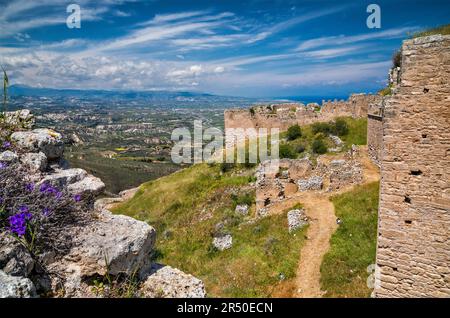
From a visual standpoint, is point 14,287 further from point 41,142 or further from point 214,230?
point 214,230

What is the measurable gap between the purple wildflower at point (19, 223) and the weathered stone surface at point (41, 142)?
1639mm

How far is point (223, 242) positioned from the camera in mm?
15992

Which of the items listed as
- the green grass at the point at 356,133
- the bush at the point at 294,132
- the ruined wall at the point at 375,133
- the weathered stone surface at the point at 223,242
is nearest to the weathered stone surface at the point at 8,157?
the weathered stone surface at the point at 223,242

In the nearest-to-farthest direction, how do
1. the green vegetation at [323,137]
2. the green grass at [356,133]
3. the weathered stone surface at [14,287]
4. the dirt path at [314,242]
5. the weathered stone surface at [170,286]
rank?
the weathered stone surface at [14,287], the weathered stone surface at [170,286], the dirt path at [314,242], the green vegetation at [323,137], the green grass at [356,133]

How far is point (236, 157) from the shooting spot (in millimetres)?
28219

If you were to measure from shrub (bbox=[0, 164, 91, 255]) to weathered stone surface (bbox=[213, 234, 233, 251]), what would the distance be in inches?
466

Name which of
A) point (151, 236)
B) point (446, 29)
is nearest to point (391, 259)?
point (151, 236)

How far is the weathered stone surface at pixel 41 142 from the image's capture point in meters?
5.05

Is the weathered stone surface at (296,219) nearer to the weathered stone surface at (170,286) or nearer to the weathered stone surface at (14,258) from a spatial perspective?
the weathered stone surface at (170,286)

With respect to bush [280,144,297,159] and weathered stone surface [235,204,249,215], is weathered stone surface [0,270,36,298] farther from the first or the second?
bush [280,144,297,159]

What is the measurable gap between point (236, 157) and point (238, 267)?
606 inches

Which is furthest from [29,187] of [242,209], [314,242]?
[242,209]
